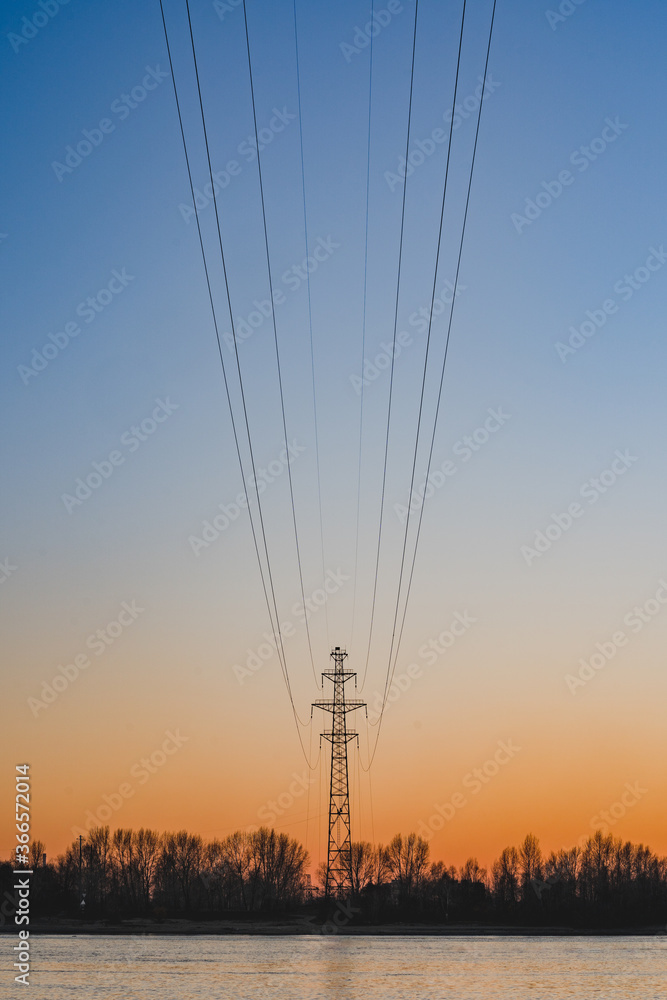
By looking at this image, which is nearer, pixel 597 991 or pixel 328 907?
pixel 597 991

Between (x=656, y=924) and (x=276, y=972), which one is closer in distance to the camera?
(x=276, y=972)

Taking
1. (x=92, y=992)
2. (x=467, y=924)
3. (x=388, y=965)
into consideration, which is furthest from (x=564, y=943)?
(x=92, y=992)

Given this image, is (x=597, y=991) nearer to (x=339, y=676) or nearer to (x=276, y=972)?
(x=276, y=972)

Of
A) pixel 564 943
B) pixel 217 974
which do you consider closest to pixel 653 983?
pixel 217 974

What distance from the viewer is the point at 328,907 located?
168m

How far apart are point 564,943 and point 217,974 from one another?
9186 centimetres

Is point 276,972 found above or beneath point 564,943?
above

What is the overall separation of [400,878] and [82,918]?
60.0m

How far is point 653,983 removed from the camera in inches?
3625

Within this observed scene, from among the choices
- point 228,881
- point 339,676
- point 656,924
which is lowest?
point 656,924

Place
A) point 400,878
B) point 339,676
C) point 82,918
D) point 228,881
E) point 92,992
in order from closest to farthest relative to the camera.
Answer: point 92,992 < point 339,676 < point 82,918 < point 228,881 < point 400,878

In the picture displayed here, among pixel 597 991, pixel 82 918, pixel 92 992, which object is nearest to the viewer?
pixel 92 992

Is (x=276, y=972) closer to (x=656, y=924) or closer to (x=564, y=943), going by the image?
(x=564, y=943)

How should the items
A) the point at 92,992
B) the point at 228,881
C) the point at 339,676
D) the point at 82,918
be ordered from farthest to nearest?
the point at 228,881 < the point at 82,918 < the point at 339,676 < the point at 92,992
